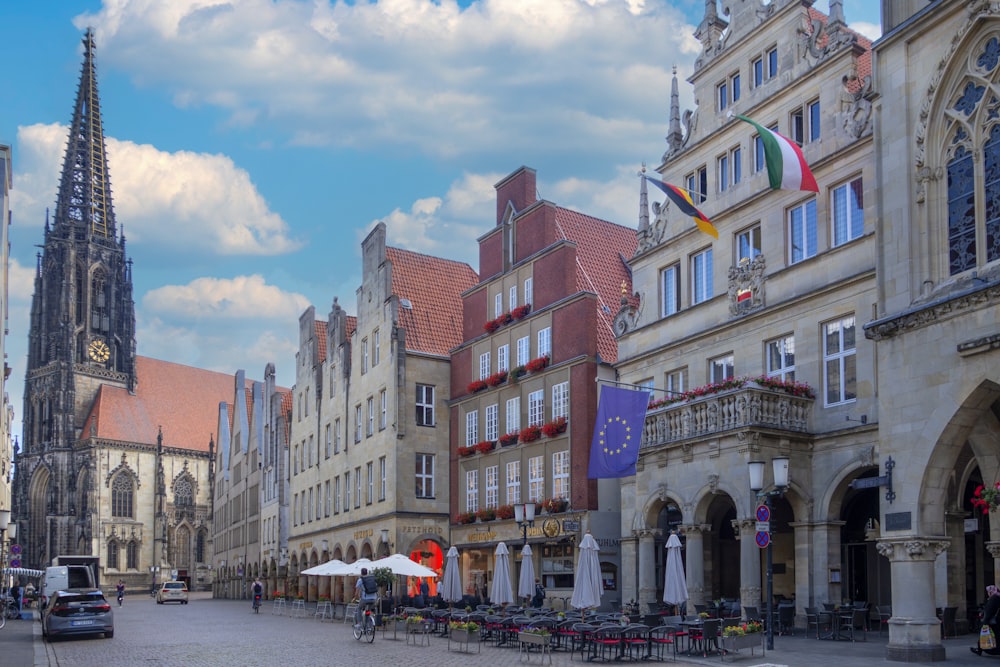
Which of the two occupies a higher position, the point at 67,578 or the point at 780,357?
the point at 780,357

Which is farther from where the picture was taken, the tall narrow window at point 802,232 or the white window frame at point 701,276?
the white window frame at point 701,276

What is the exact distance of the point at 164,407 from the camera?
126688 millimetres

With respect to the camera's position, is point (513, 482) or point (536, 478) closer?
point (536, 478)

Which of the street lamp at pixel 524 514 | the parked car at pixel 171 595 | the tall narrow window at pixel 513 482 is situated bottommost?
the parked car at pixel 171 595

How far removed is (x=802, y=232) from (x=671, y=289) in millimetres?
6061

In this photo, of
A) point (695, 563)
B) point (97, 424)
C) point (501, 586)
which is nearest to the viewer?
point (695, 563)

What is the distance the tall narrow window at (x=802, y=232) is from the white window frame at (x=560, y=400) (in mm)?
12081

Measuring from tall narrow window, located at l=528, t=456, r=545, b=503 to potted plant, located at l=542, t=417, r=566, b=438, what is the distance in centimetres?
135

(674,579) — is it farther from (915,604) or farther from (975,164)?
(975,164)

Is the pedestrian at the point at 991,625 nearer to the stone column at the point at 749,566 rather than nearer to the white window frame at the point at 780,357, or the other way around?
the stone column at the point at 749,566

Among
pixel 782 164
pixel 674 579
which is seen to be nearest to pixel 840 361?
pixel 782 164

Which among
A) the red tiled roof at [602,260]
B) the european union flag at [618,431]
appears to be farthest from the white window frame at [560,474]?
the european union flag at [618,431]

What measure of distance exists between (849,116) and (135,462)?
106 m

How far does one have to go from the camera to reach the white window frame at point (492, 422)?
44.7 m
